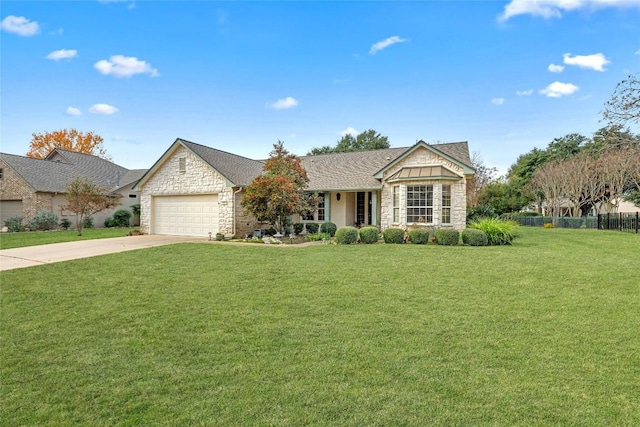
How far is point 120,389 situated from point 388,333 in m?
3.22

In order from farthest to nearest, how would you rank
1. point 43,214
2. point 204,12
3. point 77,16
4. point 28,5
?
point 43,214, point 204,12, point 77,16, point 28,5

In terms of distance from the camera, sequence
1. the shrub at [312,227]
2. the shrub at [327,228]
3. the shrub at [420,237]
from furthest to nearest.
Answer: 1. the shrub at [312,227]
2. the shrub at [327,228]
3. the shrub at [420,237]

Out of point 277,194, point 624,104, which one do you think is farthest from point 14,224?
point 624,104

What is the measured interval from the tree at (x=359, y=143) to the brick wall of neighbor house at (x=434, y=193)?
1040 inches

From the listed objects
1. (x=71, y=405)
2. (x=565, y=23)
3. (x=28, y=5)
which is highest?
(x=565, y=23)

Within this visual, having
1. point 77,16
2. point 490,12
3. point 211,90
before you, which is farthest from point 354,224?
point 77,16

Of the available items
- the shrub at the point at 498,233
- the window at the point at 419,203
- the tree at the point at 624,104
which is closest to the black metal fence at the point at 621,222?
the tree at the point at 624,104

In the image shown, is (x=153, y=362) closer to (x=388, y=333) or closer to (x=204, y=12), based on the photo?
(x=388, y=333)

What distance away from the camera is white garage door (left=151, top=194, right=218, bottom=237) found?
18.7 meters

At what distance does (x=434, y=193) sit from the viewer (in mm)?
17078

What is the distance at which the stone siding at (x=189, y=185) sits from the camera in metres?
18.0

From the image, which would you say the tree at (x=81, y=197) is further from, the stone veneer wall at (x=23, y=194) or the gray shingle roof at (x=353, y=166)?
the gray shingle roof at (x=353, y=166)

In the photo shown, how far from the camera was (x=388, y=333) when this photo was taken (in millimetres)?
4879

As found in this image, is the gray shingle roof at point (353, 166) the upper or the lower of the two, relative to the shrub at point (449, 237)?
upper
